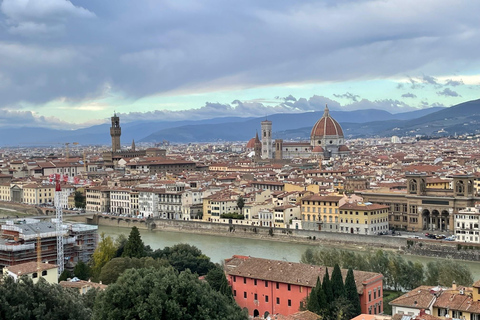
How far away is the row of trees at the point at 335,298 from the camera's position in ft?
45.8

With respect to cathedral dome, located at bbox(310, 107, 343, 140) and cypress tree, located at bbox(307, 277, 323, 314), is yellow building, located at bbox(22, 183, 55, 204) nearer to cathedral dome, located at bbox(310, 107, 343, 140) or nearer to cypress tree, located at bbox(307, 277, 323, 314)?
cypress tree, located at bbox(307, 277, 323, 314)

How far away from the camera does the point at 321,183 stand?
41.3 m

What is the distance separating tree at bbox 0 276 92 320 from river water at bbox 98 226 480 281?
42.0 ft

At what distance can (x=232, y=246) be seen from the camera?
27.7m

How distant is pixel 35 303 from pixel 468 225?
19001 millimetres

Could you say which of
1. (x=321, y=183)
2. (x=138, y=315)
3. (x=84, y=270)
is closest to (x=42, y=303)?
(x=138, y=315)

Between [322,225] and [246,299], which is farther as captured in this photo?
[322,225]

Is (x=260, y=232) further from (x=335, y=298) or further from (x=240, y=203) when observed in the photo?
(x=335, y=298)

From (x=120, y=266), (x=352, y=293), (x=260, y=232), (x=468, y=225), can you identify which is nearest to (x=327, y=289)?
(x=352, y=293)

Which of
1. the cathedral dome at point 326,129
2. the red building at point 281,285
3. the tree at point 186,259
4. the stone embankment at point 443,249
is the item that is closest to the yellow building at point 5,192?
the tree at point 186,259

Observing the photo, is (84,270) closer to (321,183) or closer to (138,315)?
(138,315)

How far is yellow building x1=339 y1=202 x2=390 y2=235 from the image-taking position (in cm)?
2842

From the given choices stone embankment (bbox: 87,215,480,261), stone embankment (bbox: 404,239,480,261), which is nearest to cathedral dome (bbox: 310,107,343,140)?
stone embankment (bbox: 87,215,480,261)

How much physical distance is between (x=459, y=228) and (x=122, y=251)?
1241 centimetres
